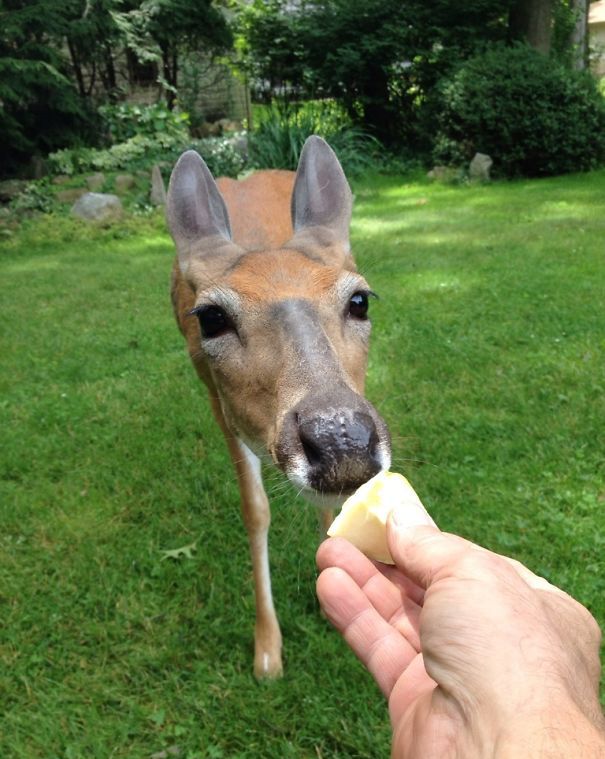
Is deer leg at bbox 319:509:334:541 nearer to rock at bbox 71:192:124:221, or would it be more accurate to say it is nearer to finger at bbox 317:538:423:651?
finger at bbox 317:538:423:651

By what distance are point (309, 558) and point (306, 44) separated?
18.1 meters

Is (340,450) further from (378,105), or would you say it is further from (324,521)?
(378,105)

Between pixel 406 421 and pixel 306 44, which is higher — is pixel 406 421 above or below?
below

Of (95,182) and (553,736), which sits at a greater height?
(553,736)

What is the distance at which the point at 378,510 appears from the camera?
1883 mm

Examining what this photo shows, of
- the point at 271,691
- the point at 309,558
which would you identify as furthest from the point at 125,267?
the point at 271,691

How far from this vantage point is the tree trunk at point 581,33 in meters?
18.3

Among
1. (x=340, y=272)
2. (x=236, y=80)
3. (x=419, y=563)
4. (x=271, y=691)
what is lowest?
(x=271, y=691)

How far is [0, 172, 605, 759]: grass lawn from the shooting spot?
2910mm

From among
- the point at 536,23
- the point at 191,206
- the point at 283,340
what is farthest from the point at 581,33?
the point at 283,340

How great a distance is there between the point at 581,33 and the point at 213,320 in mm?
19782

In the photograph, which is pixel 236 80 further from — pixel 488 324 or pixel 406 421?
pixel 406 421

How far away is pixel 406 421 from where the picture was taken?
15.7 feet

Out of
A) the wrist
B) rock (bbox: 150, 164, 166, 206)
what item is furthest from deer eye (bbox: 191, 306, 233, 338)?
rock (bbox: 150, 164, 166, 206)
